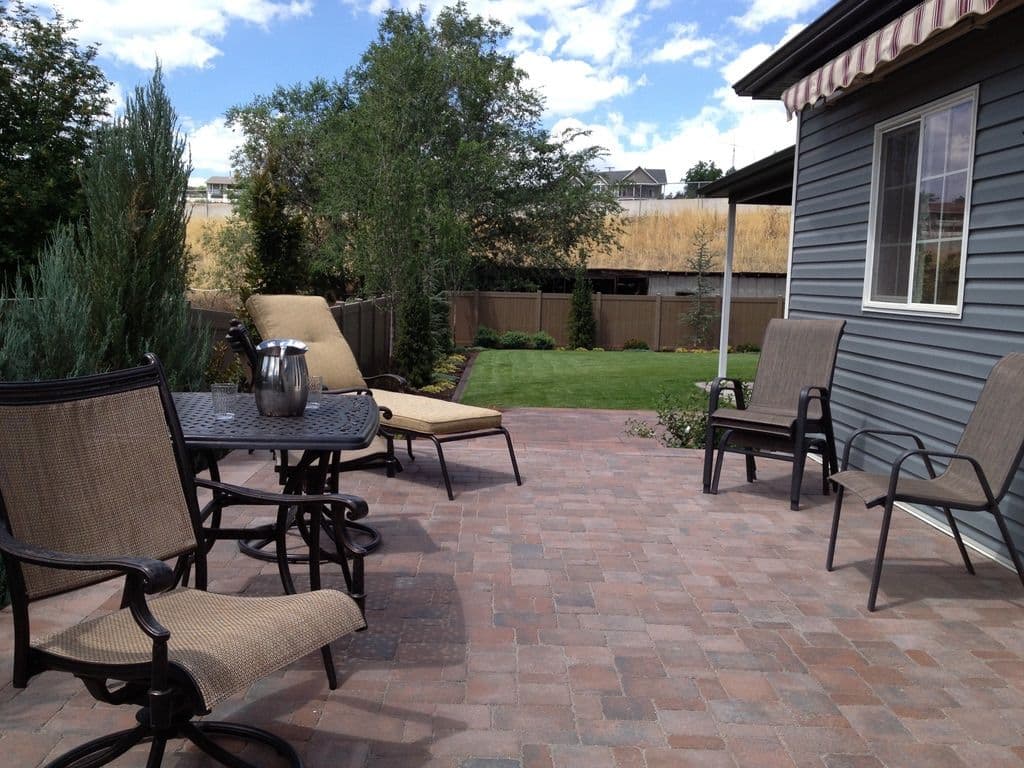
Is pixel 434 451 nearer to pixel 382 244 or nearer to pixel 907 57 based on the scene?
pixel 907 57

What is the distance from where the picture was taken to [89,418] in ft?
7.89

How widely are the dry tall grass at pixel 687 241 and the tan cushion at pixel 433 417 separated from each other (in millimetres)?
20249

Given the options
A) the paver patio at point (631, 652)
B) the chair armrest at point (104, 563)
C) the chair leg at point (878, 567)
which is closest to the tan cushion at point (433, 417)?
the paver patio at point (631, 652)

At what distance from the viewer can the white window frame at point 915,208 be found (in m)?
4.76

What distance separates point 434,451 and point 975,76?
448cm

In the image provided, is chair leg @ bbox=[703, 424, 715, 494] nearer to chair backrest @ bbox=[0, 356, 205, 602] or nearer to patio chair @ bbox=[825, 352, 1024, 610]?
patio chair @ bbox=[825, 352, 1024, 610]

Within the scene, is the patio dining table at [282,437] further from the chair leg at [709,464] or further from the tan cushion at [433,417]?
the chair leg at [709,464]

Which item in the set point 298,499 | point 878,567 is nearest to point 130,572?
point 298,499

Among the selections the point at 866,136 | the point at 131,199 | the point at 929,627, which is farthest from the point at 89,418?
the point at 866,136

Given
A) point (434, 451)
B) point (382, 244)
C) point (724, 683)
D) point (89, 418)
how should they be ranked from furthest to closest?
point (382, 244), point (434, 451), point (724, 683), point (89, 418)

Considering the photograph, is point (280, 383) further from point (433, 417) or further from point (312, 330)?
point (312, 330)

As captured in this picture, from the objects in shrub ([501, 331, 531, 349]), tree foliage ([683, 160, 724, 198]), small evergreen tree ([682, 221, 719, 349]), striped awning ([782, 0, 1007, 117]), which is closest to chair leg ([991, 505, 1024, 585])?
striped awning ([782, 0, 1007, 117])

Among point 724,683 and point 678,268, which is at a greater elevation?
point 678,268

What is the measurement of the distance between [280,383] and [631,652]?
1.80 m
